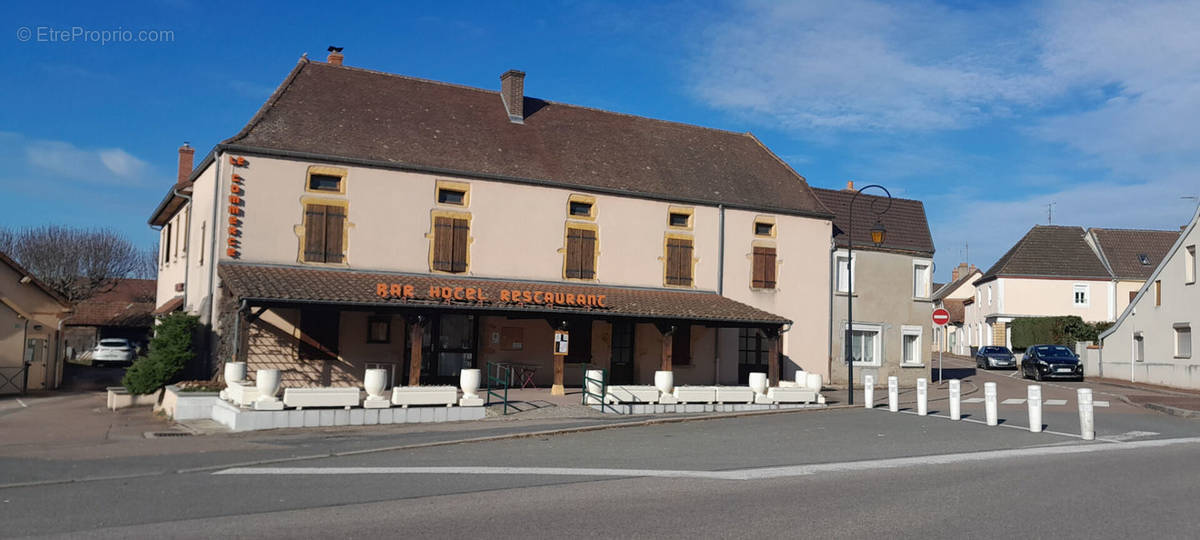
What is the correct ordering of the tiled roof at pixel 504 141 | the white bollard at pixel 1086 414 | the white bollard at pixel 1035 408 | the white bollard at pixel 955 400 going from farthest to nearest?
the tiled roof at pixel 504 141 < the white bollard at pixel 955 400 < the white bollard at pixel 1035 408 < the white bollard at pixel 1086 414

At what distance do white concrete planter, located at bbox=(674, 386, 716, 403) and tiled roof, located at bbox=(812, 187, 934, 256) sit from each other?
37.1 ft

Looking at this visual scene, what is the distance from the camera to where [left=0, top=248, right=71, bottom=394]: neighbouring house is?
1080 inches

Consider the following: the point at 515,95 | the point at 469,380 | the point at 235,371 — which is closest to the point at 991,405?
the point at 469,380

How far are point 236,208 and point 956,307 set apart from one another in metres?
54.1

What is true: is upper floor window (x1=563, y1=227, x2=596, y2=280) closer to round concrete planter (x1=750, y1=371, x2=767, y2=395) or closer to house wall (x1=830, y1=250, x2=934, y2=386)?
round concrete planter (x1=750, y1=371, x2=767, y2=395)

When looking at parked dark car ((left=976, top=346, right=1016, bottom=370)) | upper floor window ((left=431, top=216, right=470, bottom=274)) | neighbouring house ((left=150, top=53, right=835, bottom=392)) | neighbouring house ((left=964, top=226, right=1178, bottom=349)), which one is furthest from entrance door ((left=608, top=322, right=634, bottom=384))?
neighbouring house ((left=964, top=226, right=1178, bottom=349))

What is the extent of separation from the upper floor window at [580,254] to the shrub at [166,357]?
30.7ft

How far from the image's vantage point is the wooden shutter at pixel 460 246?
23875 millimetres

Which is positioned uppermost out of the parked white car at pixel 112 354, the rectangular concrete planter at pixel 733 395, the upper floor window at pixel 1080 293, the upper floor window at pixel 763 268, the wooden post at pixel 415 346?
the upper floor window at pixel 1080 293

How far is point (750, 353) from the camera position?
28.5 meters

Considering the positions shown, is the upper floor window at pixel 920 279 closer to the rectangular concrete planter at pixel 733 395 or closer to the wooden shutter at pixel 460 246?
the rectangular concrete planter at pixel 733 395

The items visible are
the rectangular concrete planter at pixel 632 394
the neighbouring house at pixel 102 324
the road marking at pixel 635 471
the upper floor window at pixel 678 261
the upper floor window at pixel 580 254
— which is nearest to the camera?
the road marking at pixel 635 471

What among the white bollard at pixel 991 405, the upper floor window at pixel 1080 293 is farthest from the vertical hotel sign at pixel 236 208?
the upper floor window at pixel 1080 293

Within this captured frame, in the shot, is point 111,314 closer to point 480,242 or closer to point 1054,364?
point 480,242
